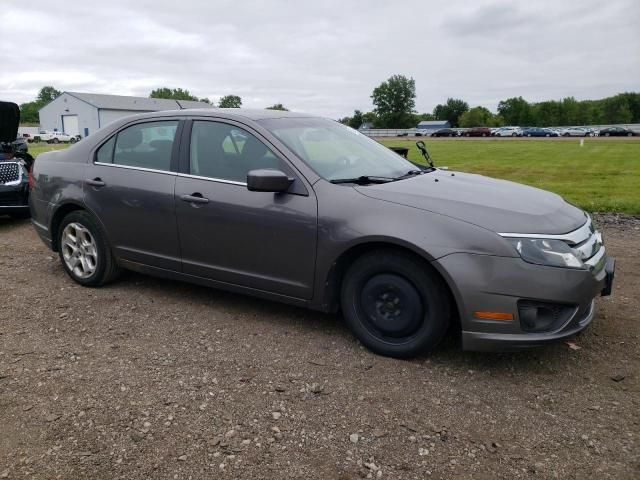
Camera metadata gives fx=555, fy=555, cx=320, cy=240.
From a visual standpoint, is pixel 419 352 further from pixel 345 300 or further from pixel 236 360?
pixel 236 360

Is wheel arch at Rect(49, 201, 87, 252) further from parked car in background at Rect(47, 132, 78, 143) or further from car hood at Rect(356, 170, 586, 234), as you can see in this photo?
parked car in background at Rect(47, 132, 78, 143)

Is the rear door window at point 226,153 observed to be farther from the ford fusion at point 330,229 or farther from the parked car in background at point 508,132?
the parked car in background at point 508,132

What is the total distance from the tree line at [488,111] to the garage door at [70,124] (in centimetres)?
3259

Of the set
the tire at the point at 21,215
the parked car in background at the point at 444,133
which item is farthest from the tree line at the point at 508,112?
the tire at the point at 21,215

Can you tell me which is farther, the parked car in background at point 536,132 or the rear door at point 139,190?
the parked car in background at point 536,132

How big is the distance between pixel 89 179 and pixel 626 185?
1134 centimetres

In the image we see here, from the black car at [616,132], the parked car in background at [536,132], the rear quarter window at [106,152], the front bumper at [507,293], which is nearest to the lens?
the front bumper at [507,293]

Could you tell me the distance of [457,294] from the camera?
3287 millimetres

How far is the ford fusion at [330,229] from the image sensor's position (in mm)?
3244

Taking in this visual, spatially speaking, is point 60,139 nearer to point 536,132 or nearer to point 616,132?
point 536,132

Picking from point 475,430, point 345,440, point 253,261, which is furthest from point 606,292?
point 253,261

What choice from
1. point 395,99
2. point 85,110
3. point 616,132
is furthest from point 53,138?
point 395,99

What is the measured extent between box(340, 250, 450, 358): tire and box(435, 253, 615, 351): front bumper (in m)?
0.15

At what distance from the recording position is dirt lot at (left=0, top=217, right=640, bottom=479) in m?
2.63
